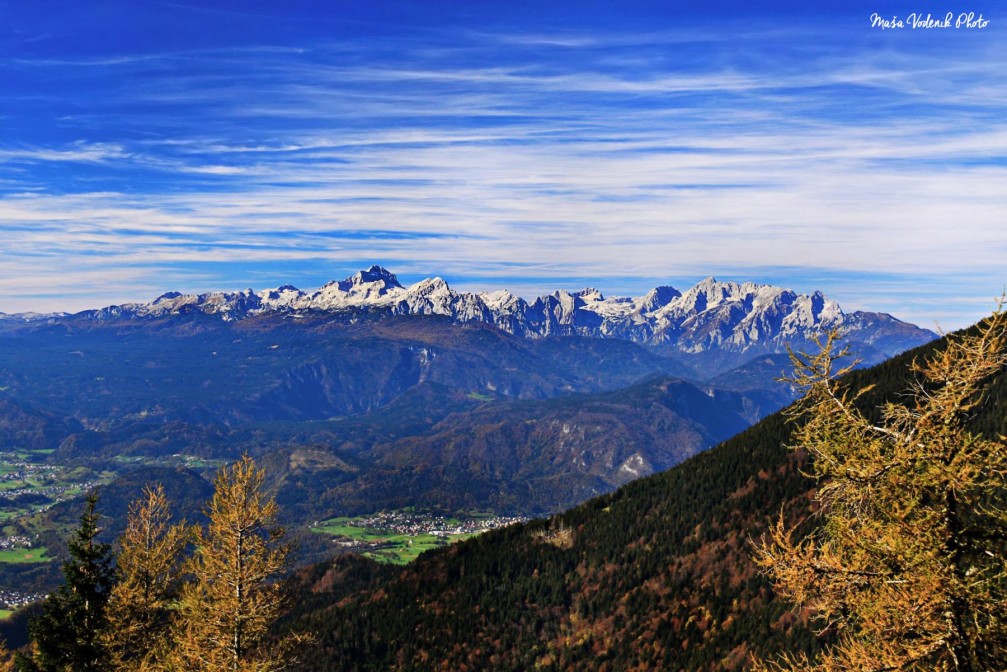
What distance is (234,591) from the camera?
3822cm

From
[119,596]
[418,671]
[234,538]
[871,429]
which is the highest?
[871,429]

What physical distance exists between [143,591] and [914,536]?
4495 cm

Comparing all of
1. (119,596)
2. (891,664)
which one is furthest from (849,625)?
(119,596)

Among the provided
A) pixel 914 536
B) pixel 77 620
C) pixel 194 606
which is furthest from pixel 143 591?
pixel 914 536

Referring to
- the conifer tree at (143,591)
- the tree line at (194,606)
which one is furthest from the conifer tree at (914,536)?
the conifer tree at (143,591)

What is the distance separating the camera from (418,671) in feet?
648

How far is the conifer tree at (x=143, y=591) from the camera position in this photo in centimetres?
4047

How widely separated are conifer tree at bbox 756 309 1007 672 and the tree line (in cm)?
3142

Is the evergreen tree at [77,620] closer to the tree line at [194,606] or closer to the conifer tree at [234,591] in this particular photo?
the tree line at [194,606]

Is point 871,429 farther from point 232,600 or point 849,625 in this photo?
point 232,600

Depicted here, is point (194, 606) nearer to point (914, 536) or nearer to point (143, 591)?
point (143, 591)

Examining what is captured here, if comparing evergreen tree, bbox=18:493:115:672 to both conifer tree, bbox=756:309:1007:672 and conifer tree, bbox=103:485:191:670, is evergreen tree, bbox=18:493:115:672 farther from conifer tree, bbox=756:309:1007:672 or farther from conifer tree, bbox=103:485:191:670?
conifer tree, bbox=756:309:1007:672

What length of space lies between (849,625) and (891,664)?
1474 millimetres

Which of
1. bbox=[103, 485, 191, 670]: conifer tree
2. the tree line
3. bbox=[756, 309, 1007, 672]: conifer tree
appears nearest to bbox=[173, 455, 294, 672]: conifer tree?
the tree line
